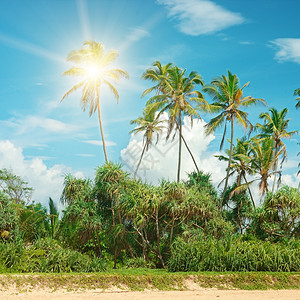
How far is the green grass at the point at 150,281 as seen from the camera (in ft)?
39.8

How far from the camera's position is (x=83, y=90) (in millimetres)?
28156

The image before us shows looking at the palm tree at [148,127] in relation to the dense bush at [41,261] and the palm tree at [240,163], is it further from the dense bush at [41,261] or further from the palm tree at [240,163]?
the dense bush at [41,261]

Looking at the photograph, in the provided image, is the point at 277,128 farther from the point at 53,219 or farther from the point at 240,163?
the point at 53,219

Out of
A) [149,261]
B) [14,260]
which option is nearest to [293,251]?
[149,261]

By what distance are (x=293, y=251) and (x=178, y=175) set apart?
1303 cm

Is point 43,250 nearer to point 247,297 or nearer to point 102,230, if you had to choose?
point 102,230

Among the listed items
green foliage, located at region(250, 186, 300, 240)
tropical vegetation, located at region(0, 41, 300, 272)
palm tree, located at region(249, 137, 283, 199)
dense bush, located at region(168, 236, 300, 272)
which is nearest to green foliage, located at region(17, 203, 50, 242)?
tropical vegetation, located at region(0, 41, 300, 272)

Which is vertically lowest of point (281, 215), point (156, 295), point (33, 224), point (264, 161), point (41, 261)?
point (156, 295)

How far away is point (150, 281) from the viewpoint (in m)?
13.0

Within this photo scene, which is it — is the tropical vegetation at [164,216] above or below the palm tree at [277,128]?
below

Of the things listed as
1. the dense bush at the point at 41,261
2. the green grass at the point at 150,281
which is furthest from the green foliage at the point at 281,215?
the dense bush at the point at 41,261

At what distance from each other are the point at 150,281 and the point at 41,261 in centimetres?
471

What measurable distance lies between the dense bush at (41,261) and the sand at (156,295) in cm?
320

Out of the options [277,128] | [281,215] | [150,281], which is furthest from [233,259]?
[277,128]
